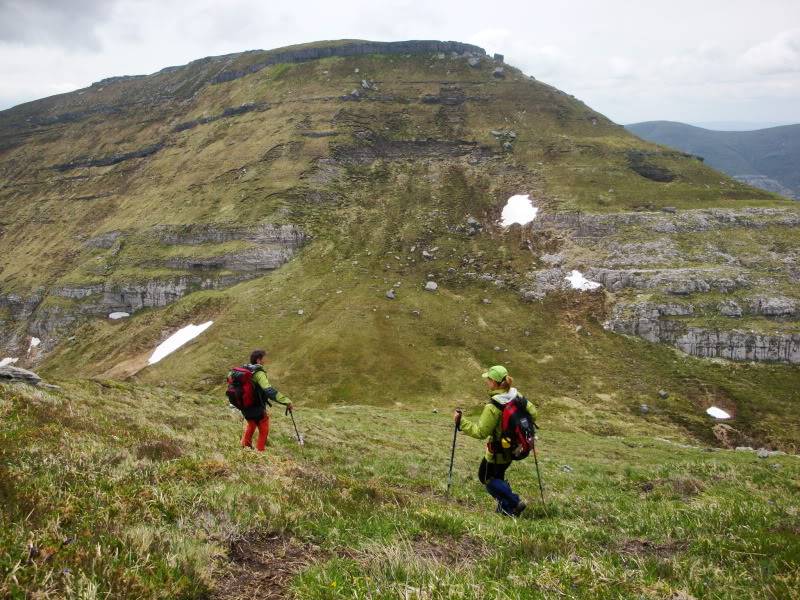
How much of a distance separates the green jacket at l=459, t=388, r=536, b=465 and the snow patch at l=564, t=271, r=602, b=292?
67229mm

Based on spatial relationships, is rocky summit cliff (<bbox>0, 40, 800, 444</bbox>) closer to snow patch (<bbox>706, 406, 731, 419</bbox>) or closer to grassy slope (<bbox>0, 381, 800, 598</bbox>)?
snow patch (<bbox>706, 406, 731, 419</bbox>)

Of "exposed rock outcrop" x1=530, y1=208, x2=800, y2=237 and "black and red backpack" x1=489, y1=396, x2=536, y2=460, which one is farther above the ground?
"exposed rock outcrop" x1=530, y1=208, x2=800, y2=237

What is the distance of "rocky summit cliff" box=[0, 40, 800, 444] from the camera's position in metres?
61.1

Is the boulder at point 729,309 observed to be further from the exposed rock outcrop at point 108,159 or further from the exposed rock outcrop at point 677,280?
the exposed rock outcrop at point 108,159

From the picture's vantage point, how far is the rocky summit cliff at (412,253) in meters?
61.1

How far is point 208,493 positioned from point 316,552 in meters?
2.43

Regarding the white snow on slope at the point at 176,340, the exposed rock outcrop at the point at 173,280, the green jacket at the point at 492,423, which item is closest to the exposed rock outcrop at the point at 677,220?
the exposed rock outcrop at the point at 173,280

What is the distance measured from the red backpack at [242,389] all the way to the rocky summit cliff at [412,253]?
43.2 metres

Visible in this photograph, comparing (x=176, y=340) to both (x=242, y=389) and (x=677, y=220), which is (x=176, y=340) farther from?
(x=677, y=220)

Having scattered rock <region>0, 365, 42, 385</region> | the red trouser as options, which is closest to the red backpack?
the red trouser

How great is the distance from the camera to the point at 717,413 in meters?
A: 52.7

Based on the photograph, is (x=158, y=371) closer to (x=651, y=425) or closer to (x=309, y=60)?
(x=651, y=425)

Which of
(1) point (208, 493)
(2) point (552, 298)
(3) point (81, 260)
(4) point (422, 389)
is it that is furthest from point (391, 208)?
(1) point (208, 493)

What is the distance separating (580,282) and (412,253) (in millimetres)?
29037
